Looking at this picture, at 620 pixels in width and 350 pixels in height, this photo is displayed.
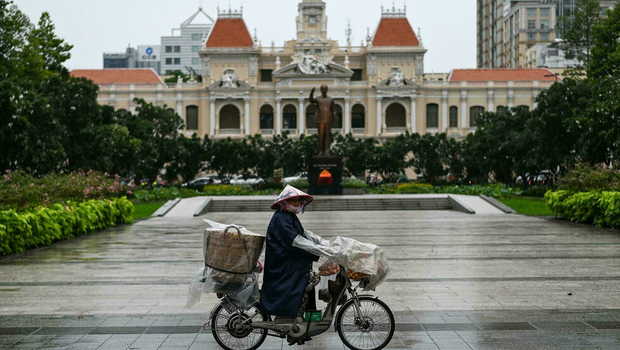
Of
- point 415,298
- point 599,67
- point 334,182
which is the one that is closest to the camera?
point 415,298

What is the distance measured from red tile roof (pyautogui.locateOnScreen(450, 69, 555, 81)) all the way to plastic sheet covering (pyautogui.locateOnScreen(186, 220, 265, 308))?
8811cm

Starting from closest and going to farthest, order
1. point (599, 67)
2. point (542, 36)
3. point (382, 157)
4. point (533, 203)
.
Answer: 1. point (533, 203)
2. point (599, 67)
3. point (382, 157)
4. point (542, 36)

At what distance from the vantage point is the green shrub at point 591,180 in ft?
87.1

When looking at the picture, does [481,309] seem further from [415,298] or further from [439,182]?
[439,182]

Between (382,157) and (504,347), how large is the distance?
2164 inches

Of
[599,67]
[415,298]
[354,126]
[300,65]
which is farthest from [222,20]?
[415,298]

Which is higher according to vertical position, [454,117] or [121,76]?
[121,76]

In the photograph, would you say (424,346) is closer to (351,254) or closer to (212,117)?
(351,254)

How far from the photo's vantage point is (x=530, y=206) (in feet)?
115

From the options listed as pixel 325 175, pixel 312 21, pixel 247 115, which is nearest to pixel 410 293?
pixel 325 175

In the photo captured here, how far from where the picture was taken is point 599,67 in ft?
147

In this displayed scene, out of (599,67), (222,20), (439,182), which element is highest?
(222,20)

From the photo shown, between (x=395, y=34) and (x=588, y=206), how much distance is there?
7259cm

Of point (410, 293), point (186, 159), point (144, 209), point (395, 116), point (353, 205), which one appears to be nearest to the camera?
point (410, 293)
